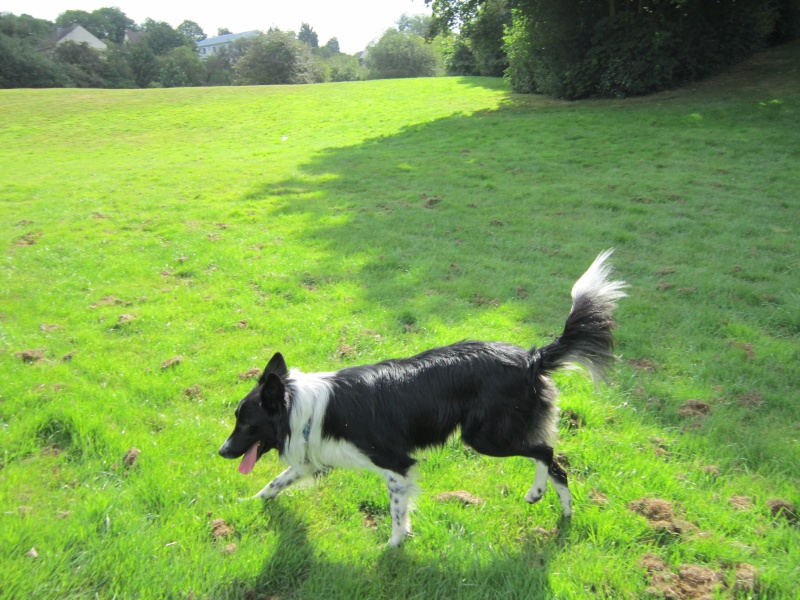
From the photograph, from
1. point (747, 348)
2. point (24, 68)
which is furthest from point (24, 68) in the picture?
point (747, 348)

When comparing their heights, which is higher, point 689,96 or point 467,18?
point 467,18

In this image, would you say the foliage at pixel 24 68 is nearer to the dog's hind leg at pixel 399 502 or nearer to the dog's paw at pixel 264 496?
the dog's paw at pixel 264 496

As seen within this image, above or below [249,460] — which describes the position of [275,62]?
above

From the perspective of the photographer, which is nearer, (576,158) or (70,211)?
(70,211)

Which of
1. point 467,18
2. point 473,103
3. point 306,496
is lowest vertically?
point 306,496

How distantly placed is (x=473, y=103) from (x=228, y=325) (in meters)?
23.6

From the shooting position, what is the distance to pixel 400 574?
364cm

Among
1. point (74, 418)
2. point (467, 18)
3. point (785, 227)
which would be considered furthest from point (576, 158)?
point (74, 418)

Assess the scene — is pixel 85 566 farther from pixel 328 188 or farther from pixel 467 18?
pixel 467 18

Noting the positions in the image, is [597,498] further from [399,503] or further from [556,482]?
[399,503]

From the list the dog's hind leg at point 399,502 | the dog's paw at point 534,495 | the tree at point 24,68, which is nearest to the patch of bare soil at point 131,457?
the dog's hind leg at point 399,502

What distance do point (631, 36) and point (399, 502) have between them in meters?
23.2

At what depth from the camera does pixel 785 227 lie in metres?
10.1

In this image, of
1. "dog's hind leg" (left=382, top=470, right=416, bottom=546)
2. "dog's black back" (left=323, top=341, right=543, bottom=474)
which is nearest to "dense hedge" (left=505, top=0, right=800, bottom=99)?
"dog's black back" (left=323, top=341, right=543, bottom=474)
